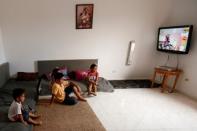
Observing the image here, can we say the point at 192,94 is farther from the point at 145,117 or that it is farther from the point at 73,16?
the point at 73,16

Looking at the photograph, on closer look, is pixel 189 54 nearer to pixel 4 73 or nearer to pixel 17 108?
pixel 17 108

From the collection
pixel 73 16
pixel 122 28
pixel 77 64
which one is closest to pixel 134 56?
pixel 122 28

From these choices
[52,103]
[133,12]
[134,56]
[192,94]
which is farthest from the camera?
[134,56]

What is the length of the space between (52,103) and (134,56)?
2.63 m

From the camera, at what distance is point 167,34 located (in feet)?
13.8

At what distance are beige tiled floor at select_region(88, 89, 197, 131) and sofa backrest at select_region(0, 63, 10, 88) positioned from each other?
184cm

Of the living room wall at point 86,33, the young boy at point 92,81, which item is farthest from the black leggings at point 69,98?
the living room wall at point 86,33

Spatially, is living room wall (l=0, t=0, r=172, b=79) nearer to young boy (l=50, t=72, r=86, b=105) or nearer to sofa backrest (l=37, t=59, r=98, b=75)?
sofa backrest (l=37, t=59, r=98, b=75)

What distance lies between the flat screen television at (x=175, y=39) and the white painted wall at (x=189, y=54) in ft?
0.62

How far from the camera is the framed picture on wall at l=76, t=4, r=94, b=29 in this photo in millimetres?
4133

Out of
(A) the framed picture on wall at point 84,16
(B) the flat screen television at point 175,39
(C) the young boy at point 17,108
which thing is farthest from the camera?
(A) the framed picture on wall at point 84,16

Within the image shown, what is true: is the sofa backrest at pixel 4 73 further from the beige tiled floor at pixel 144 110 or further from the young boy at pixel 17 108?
the beige tiled floor at pixel 144 110

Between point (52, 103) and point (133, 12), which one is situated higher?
point (133, 12)

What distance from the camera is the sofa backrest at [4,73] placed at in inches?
138
